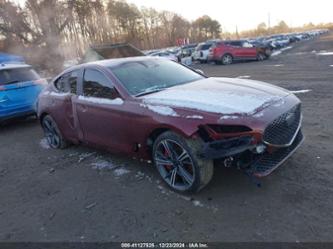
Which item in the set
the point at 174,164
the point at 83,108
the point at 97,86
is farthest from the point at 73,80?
the point at 174,164

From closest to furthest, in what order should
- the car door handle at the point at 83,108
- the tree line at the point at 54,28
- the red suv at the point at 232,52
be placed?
the car door handle at the point at 83,108 < the red suv at the point at 232,52 < the tree line at the point at 54,28

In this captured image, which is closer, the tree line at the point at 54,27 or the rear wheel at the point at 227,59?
the rear wheel at the point at 227,59

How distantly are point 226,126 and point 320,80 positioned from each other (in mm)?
8975

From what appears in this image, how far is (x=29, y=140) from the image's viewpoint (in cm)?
686

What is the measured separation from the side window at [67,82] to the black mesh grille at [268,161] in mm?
3083

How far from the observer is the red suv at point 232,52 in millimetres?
22875

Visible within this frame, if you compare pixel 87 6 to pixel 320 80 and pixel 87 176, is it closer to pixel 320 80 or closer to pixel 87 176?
pixel 320 80

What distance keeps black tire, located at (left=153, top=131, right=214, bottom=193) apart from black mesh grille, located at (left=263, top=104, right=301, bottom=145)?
0.68m

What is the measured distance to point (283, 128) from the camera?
3.56 metres

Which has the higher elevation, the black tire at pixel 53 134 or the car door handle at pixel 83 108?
the car door handle at pixel 83 108

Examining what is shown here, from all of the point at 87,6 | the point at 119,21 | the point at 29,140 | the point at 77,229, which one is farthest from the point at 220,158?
the point at 119,21

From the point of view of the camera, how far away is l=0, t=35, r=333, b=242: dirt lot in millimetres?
3035

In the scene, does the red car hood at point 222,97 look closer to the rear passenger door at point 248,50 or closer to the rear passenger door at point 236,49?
the rear passenger door at point 236,49

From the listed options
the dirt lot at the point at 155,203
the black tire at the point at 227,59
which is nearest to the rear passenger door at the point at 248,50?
the black tire at the point at 227,59
